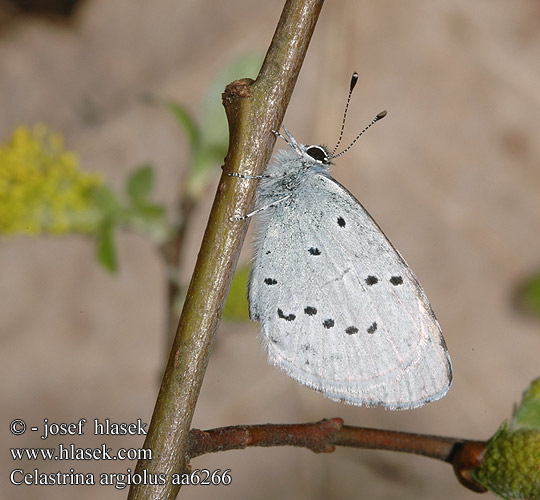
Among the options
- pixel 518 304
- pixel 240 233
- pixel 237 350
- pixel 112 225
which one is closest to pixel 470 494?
pixel 518 304

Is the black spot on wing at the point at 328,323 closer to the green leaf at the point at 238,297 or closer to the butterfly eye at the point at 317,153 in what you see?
the butterfly eye at the point at 317,153

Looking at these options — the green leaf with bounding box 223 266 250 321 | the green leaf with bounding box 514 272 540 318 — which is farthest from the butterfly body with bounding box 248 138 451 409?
the green leaf with bounding box 514 272 540 318

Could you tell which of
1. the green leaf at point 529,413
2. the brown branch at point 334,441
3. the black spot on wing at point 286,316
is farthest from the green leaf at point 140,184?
the green leaf at point 529,413

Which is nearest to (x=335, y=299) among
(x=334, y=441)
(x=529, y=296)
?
(x=334, y=441)

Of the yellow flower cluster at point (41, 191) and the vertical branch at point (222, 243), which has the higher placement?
the yellow flower cluster at point (41, 191)

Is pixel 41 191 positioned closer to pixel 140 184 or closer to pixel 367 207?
pixel 140 184

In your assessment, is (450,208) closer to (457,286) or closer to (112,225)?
(457,286)
